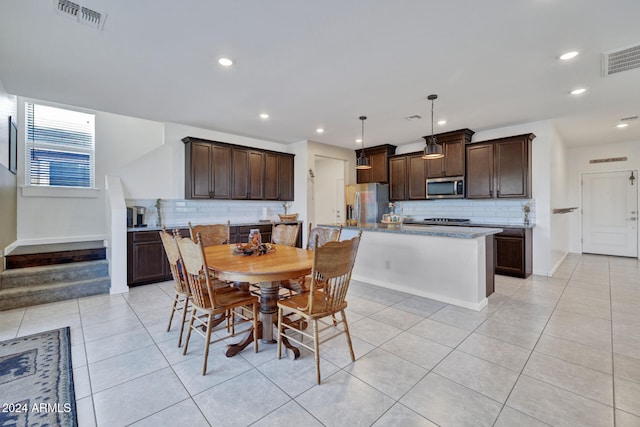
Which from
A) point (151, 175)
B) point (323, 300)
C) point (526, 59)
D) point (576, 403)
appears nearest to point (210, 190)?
point (151, 175)

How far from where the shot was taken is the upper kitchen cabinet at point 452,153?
17.5 feet

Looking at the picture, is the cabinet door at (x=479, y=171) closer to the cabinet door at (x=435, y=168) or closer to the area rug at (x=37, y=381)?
the cabinet door at (x=435, y=168)

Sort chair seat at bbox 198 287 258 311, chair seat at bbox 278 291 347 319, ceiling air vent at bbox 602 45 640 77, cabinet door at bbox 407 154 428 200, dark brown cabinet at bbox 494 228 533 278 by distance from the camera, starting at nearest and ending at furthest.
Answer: chair seat at bbox 278 291 347 319 < chair seat at bbox 198 287 258 311 < ceiling air vent at bbox 602 45 640 77 < dark brown cabinet at bbox 494 228 533 278 < cabinet door at bbox 407 154 428 200

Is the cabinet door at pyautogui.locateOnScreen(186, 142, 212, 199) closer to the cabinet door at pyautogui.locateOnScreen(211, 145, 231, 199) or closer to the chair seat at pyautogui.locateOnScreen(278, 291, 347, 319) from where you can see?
the cabinet door at pyautogui.locateOnScreen(211, 145, 231, 199)

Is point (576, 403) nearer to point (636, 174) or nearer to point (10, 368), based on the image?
point (10, 368)

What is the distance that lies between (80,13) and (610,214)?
9.63 m

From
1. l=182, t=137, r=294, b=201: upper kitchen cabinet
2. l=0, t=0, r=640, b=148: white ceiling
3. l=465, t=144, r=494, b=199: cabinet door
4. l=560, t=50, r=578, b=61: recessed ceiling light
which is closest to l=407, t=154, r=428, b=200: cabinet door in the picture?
l=465, t=144, r=494, b=199: cabinet door

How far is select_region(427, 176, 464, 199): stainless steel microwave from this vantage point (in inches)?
214

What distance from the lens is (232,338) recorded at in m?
2.62

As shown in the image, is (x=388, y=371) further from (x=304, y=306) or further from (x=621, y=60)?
(x=621, y=60)

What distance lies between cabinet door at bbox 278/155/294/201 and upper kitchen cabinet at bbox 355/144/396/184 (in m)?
1.88

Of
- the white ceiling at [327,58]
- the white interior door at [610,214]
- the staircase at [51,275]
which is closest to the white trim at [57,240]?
the staircase at [51,275]

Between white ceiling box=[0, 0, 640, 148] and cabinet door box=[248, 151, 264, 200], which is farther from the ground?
white ceiling box=[0, 0, 640, 148]

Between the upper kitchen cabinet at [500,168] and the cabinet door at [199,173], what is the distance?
4.80 meters
